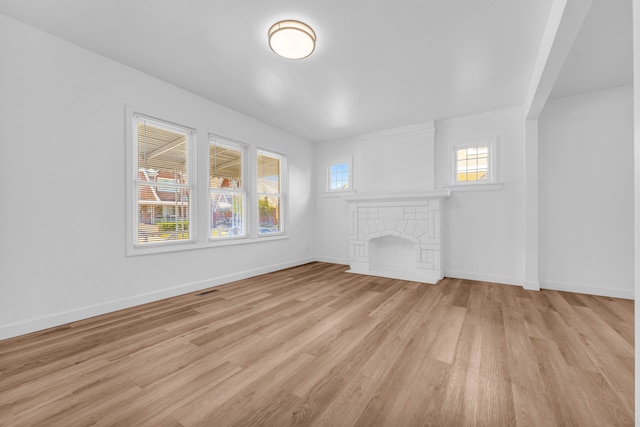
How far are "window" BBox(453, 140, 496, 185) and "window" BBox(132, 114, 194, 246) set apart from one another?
429 centimetres

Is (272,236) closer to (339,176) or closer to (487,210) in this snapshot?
(339,176)

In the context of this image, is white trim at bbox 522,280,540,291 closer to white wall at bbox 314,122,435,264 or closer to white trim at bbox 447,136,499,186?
white trim at bbox 447,136,499,186

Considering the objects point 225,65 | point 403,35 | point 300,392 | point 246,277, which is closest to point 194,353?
point 300,392

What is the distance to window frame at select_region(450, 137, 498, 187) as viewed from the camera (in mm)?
4203

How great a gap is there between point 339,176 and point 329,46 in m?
3.40

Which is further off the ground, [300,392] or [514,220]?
[514,220]

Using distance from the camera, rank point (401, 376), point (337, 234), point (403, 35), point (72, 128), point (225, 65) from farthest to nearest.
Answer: point (337, 234)
point (225, 65)
point (72, 128)
point (403, 35)
point (401, 376)

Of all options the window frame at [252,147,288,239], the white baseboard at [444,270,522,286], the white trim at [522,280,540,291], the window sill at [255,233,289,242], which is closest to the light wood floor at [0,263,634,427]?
the white trim at [522,280,540,291]

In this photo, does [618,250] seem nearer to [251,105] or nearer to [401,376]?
[401,376]

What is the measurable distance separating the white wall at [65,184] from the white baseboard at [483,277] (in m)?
4.25

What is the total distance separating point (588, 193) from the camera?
3564 millimetres

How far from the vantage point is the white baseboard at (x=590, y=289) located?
11.0ft

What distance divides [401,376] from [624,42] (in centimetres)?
366

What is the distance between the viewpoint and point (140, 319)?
2680 millimetres
